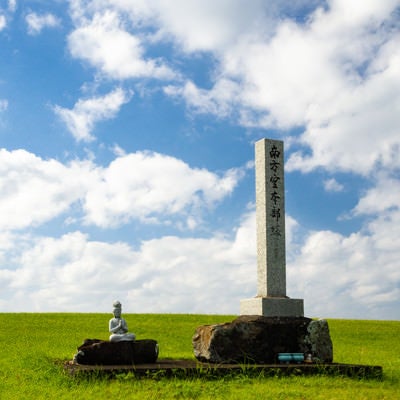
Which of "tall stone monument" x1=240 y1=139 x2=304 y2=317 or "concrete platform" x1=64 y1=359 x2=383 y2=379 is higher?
"tall stone monument" x1=240 y1=139 x2=304 y2=317

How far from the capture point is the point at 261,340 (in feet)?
48.6

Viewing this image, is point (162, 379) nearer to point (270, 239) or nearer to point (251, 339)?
point (251, 339)

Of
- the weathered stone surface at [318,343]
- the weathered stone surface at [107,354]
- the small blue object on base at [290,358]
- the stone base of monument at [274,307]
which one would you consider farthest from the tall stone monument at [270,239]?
the weathered stone surface at [107,354]

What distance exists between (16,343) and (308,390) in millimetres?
15111

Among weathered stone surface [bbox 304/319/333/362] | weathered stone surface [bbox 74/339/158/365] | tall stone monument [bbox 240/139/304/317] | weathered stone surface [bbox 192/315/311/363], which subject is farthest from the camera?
tall stone monument [bbox 240/139/304/317]

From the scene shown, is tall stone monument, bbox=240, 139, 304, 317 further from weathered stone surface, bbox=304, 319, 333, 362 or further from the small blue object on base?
the small blue object on base

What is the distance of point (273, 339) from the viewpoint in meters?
15.0

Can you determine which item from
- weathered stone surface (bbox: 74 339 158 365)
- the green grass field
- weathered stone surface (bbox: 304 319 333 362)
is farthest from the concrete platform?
weathered stone surface (bbox: 304 319 333 362)

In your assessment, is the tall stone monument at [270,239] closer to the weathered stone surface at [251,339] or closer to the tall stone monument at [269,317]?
the tall stone monument at [269,317]

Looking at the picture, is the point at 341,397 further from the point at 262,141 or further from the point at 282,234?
the point at 262,141

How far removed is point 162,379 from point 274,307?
4293 mm

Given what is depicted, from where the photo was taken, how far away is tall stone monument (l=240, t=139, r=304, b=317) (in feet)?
50.6

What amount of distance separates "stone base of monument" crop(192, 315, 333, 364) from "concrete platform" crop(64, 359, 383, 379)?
29.0 inches

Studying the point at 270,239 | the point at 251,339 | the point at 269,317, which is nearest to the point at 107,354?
the point at 251,339
